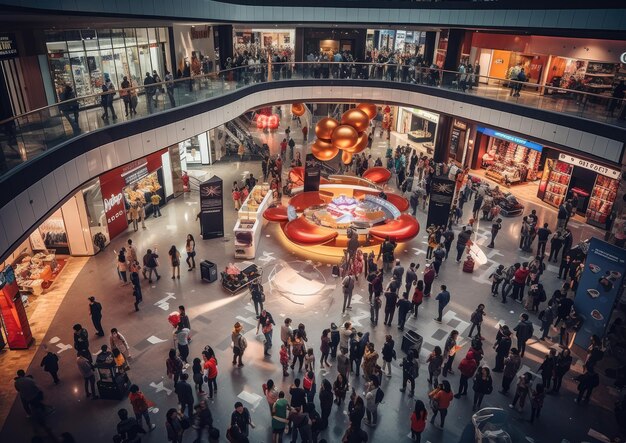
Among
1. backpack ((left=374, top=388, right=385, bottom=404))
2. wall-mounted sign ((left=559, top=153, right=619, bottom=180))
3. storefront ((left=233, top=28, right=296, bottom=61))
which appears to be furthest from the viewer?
storefront ((left=233, top=28, right=296, bottom=61))

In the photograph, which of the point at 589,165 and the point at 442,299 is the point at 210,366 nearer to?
the point at 442,299

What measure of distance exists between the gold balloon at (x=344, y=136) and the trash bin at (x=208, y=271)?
24.6 feet

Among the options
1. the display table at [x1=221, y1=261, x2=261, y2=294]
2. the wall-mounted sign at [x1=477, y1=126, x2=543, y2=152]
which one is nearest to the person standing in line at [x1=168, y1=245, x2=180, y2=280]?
the display table at [x1=221, y1=261, x2=261, y2=294]

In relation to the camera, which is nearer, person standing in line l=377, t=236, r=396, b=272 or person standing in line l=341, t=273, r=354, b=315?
person standing in line l=341, t=273, r=354, b=315

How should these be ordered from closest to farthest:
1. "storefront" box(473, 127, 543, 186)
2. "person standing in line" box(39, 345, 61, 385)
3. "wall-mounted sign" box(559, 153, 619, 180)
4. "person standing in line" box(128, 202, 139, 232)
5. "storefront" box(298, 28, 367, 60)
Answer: "person standing in line" box(39, 345, 61, 385) < "person standing in line" box(128, 202, 139, 232) < "wall-mounted sign" box(559, 153, 619, 180) < "storefront" box(473, 127, 543, 186) < "storefront" box(298, 28, 367, 60)

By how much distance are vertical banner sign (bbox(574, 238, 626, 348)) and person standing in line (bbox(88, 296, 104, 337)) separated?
1341 centimetres

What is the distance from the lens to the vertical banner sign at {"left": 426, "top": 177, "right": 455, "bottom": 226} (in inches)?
709

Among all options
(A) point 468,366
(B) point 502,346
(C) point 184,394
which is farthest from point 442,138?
(C) point 184,394

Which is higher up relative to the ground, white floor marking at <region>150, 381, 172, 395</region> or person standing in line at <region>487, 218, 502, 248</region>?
person standing in line at <region>487, 218, 502, 248</region>

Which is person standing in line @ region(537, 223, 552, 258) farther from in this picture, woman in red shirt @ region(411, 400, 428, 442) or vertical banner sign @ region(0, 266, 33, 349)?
vertical banner sign @ region(0, 266, 33, 349)

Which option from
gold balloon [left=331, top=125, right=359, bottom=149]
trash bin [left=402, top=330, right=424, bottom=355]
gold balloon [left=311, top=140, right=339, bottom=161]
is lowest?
trash bin [left=402, top=330, right=424, bottom=355]

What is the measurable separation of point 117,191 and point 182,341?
8992mm

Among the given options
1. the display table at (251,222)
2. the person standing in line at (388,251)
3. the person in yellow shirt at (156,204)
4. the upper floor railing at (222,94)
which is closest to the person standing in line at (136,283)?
the display table at (251,222)

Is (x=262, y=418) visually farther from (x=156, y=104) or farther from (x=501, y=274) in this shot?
(x=156, y=104)
